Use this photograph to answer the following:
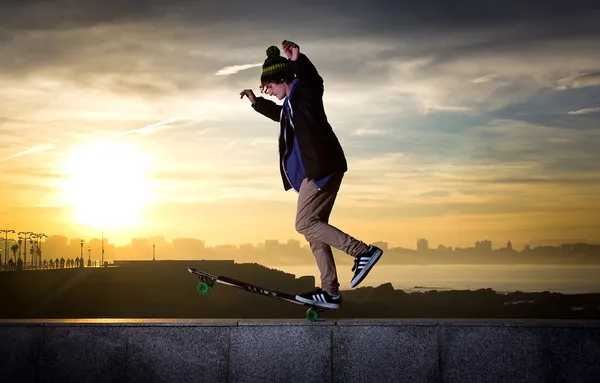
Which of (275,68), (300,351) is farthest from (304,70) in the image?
(300,351)

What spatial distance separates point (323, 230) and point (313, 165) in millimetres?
854

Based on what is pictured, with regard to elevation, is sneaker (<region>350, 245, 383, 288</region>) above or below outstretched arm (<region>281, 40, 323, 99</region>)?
below

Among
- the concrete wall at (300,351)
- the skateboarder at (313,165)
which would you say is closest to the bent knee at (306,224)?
the skateboarder at (313,165)

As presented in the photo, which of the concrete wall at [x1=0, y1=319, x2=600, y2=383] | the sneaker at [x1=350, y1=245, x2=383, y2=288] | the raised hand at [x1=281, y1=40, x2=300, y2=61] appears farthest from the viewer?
the raised hand at [x1=281, y1=40, x2=300, y2=61]

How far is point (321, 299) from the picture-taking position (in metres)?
8.84

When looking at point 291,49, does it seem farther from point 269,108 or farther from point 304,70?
point 269,108

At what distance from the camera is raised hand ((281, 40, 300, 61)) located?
8883mm

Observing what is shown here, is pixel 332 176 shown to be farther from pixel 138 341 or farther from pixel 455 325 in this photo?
pixel 138 341

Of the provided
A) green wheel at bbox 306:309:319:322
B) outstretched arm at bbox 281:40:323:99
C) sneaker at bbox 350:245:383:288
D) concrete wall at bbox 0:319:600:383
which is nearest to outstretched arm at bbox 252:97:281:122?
outstretched arm at bbox 281:40:323:99

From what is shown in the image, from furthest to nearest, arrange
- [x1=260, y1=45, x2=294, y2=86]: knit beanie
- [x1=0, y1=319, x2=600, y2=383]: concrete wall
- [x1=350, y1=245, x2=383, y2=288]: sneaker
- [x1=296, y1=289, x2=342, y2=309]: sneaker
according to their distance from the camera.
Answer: [x1=260, y1=45, x2=294, y2=86]: knit beanie → [x1=296, y1=289, x2=342, y2=309]: sneaker → [x1=350, y1=245, x2=383, y2=288]: sneaker → [x1=0, y1=319, x2=600, y2=383]: concrete wall

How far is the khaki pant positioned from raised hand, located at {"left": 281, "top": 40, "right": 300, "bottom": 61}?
1629 mm

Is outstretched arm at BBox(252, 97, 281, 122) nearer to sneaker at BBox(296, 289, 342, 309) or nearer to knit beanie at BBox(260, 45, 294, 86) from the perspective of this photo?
knit beanie at BBox(260, 45, 294, 86)

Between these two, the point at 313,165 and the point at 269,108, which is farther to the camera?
the point at 269,108

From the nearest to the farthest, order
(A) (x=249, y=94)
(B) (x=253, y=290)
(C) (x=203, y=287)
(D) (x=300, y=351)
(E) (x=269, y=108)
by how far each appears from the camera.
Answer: (D) (x=300, y=351) → (B) (x=253, y=290) → (C) (x=203, y=287) → (E) (x=269, y=108) → (A) (x=249, y=94)
